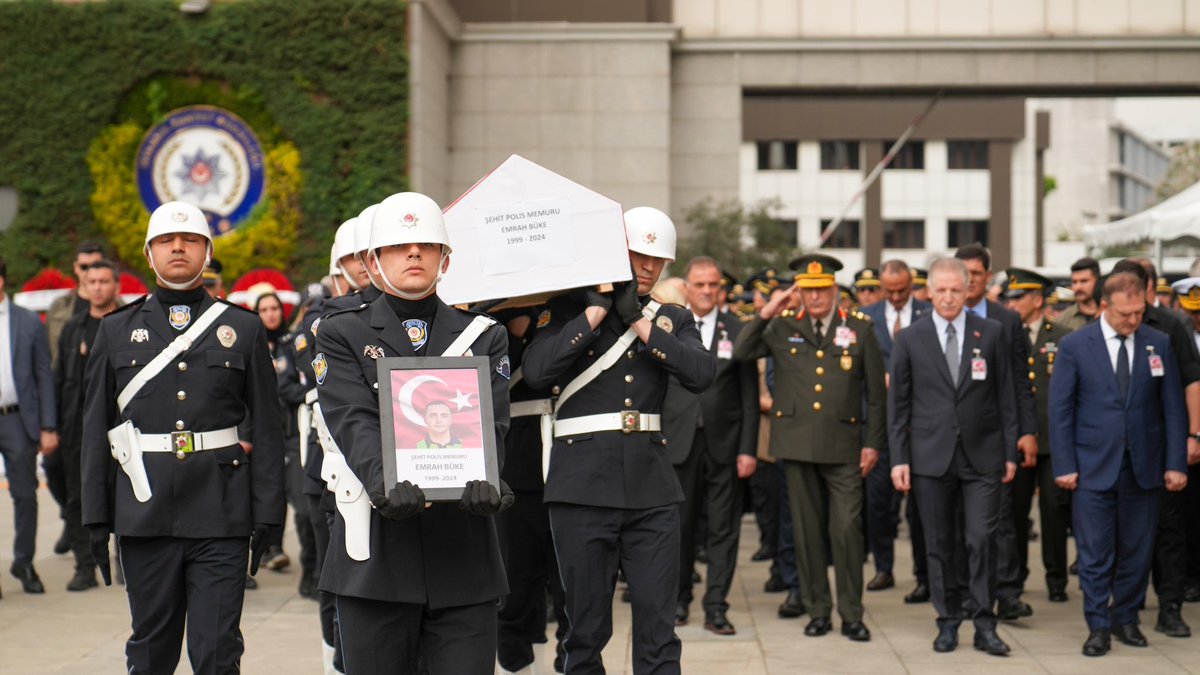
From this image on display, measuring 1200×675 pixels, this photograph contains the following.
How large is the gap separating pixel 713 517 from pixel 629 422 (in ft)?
10.4

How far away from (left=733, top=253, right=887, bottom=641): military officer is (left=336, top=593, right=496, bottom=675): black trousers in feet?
15.2

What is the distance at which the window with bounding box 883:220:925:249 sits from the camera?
76.2m

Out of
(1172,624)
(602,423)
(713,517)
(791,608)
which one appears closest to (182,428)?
(602,423)

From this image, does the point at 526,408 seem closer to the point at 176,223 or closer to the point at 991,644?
the point at 176,223

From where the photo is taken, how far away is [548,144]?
25609 mm

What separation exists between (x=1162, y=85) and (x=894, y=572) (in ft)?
56.0

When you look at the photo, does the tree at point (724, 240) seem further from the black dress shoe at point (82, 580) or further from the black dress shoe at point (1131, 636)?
the black dress shoe at point (1131, 636)

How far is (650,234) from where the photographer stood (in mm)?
6922

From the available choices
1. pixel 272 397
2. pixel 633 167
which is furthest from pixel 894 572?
pixel 633 167

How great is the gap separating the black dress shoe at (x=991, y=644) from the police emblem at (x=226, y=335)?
15.7ft

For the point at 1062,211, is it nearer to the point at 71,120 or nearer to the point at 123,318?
the point at 71,120

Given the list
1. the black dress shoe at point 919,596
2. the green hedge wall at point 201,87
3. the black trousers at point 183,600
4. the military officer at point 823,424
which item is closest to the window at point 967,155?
the green hedge wall at point 201,87

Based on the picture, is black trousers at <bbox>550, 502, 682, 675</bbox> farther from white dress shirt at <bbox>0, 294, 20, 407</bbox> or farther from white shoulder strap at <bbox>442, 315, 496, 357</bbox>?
white dress shirt at <bbox>0, 294, 20, 407</bbox>

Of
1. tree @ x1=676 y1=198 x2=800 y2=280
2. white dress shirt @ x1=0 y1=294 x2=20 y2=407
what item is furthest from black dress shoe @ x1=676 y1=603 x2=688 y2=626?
tree @ x1=676 y1=198 x2=800 y2=280
